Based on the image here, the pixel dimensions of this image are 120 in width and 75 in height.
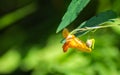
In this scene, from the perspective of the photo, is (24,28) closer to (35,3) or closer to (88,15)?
(35,3)

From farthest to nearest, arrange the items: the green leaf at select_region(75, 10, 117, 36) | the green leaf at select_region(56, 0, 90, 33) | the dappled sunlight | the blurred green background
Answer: the dappled sunlight
the blurred green background
the green leaf at select_region(75, 10, 117, 36)
the green leaf at select_region(56, 0, 90, 33)

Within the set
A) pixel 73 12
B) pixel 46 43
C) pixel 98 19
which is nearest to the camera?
pixel 73 12

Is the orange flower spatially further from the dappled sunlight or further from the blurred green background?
the dappled sunlight

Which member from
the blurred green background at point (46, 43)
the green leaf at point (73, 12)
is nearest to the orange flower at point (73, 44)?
the green leaf at point (73, 12)

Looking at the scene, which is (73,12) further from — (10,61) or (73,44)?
(10,61)

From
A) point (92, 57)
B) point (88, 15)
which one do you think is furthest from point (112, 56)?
point (88, 15)

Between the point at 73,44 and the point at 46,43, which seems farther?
the point at 46,43

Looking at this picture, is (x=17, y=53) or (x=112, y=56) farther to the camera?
(x=17, y=53)

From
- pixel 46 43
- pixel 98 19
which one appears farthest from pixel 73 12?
pixel 46 43

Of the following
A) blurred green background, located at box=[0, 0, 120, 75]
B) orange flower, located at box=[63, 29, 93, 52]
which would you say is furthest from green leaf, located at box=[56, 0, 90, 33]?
blurred green background, located at box=[0, 0, 120, 75]
